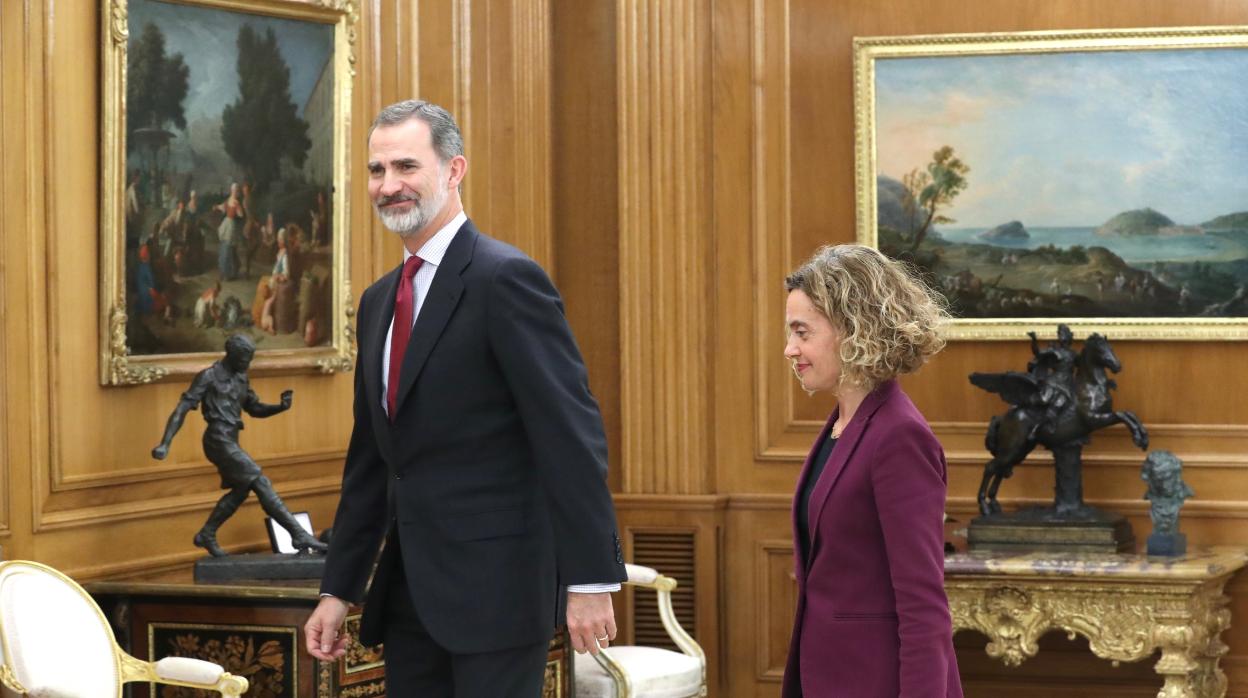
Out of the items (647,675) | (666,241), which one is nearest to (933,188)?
(666,241)

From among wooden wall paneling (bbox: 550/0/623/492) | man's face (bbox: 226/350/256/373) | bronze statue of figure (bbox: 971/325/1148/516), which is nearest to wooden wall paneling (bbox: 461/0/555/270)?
wooden wall paneling (bbox: 550/0/623/492)

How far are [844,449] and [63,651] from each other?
2.45m

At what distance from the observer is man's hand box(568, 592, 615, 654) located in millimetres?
2920

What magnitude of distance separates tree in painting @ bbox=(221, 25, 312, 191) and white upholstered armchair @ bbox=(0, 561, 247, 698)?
5.42ft

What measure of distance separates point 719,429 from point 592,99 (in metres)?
1.49

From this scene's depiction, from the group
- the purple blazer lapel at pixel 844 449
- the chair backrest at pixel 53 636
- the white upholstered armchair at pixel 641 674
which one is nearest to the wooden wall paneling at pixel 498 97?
the white upholstered armchair at pixel 641 674

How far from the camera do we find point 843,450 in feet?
9.34

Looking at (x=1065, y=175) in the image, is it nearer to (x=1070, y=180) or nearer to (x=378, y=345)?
(x=1070, y=180)

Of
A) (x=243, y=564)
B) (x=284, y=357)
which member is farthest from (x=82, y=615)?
(x=284, y=357)

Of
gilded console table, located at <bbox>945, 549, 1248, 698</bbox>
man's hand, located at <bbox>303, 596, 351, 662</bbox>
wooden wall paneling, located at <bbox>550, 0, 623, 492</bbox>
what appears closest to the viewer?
man's hand, located at <bbox>303, 596, 351, 662</bbox>

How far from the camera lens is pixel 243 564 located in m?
4.87

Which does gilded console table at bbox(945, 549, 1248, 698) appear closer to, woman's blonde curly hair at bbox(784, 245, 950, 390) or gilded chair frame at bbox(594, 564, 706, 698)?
gilded chair frame at bbox(594, 564, 706, 698)

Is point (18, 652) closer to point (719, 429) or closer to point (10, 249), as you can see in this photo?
point (10, 249)

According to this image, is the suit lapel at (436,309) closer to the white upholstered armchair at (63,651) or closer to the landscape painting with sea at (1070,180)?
the white upholstered armchair at (63,651)
